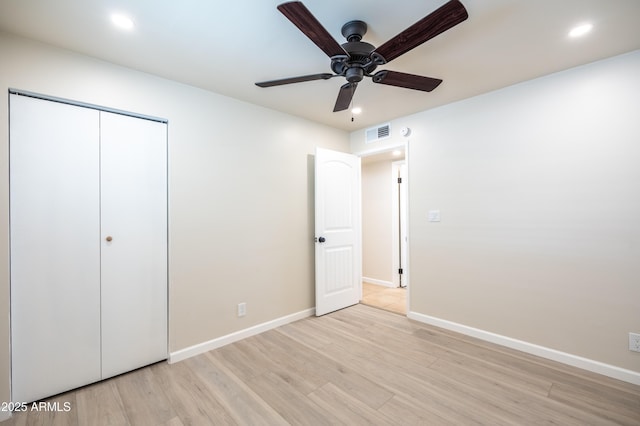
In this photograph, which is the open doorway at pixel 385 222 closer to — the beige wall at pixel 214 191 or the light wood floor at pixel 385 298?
the light wood floor at pixel 385 298

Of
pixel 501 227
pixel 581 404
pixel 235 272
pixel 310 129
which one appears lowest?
pixel 581 404

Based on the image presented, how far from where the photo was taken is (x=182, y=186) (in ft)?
8.14

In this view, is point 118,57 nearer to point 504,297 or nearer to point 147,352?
point 147,352

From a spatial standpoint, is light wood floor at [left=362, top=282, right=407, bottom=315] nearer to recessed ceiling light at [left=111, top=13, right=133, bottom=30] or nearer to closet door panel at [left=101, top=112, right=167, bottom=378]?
closet door panel at [left=101, top=112, right=167, bottom=378]

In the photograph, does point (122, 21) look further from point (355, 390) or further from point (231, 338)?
point (355, 390)

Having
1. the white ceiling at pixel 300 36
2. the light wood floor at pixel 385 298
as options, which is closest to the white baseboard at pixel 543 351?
the light wood floor at pixel 385 298

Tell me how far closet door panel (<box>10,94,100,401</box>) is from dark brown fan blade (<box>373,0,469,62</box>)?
2.22 meters

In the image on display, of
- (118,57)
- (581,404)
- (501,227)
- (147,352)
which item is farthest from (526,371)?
(118,57)

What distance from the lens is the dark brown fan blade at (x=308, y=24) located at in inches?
50.2

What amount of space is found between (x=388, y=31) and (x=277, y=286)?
261cm

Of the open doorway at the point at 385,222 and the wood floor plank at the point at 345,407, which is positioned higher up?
the open doorway at the point at 385,222

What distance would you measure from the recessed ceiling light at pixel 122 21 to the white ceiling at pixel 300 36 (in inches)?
1.4

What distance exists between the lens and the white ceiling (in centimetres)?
159

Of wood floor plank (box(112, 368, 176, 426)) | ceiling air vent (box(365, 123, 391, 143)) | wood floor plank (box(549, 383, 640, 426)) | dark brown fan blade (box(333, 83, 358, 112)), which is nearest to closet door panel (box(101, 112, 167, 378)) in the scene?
wood floor plank (box(112, 368, 176, 426))
